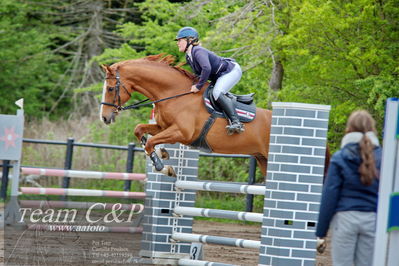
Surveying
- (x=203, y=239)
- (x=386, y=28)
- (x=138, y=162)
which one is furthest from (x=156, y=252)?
(x=138, y=162)

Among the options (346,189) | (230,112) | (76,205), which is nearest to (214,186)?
(230,112)

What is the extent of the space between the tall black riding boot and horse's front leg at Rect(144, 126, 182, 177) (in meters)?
0.56

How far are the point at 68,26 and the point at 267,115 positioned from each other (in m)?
20.0

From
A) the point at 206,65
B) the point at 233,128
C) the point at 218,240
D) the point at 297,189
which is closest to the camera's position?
the point at 297,189

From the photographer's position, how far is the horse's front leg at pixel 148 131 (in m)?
8.24

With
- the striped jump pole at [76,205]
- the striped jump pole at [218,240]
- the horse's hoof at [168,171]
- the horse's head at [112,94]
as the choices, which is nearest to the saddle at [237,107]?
the horse's hoof at [168,171]

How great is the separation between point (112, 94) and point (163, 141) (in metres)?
0.83

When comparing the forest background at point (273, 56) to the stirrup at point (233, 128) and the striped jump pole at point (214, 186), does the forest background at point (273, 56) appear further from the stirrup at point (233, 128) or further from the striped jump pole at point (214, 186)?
the striped jump pole at point (214, 186)

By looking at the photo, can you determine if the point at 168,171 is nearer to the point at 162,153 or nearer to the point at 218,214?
the point at 162,153

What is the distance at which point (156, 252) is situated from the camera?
26.9ft

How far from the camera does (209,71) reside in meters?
7.98

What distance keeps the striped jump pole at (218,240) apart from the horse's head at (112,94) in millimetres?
1508

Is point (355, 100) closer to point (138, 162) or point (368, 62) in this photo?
point (368, 62)

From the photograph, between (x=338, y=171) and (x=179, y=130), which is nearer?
(x=338, y=171)
